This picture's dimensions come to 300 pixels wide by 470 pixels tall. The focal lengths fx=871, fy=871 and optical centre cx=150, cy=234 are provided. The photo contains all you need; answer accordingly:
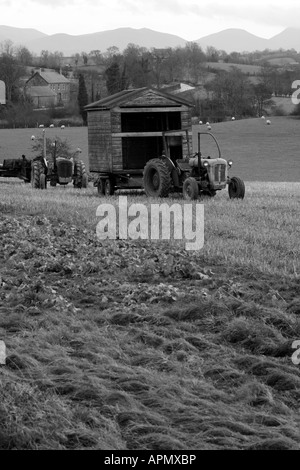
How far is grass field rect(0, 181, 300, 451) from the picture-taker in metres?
5.06

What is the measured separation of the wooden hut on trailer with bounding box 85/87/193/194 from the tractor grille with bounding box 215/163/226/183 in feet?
11.8

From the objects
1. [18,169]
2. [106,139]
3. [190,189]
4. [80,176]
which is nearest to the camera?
[190,189]

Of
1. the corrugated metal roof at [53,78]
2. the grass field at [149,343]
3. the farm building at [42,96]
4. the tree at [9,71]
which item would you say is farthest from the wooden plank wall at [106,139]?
the corrugated metal roof at [53,78]

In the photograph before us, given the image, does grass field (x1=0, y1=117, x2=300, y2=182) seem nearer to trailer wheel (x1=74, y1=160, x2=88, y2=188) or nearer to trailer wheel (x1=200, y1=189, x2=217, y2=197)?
trailer wheel (x1=74, y1=160, x2=88, y2=188)

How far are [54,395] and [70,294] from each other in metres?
3.23

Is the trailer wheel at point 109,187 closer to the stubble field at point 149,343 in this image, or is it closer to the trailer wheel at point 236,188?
the trailer wheel at point 236,188

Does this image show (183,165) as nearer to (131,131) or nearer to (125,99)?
(125,99)

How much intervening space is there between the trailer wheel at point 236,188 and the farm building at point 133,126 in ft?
11.3

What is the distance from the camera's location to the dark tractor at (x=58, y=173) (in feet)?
91.7

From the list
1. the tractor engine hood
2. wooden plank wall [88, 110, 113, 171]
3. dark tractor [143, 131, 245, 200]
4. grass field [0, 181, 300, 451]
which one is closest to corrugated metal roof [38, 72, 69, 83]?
wooden plank wall [88, 110, 113, 171]

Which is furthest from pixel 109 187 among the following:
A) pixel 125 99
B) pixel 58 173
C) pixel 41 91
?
pixel 41 91

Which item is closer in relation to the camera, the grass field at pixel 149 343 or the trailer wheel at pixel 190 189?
the grass field at pixel 149 343

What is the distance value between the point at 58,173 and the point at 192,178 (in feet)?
32.3

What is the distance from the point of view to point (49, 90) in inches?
3265
